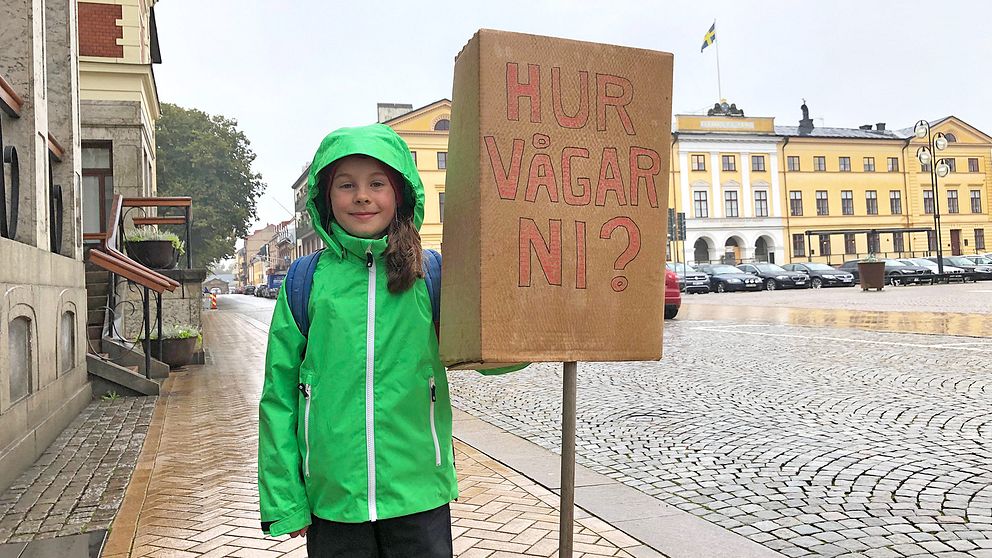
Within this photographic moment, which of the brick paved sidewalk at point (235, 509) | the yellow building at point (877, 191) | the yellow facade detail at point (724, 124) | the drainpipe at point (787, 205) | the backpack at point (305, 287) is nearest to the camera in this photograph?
the backpack at point (305, 287)

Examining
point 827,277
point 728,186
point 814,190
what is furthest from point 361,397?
point 814,190

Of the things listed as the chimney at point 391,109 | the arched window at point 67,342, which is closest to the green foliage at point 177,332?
the arched window at point 67,342

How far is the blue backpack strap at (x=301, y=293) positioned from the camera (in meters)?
2.04

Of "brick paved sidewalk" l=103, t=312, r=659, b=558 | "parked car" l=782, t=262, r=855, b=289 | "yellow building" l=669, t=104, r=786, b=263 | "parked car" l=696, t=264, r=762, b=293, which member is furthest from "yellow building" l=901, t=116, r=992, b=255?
"brick paved sidewalk" l=103, t=312, r=659, b=558

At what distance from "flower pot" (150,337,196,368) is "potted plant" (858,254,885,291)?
950 inches

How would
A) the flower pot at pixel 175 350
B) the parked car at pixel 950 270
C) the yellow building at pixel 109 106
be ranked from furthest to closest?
the parked car at pixel 950 270 → the yellow building at pixel 109 106 → the flower pot at pixel 175 350

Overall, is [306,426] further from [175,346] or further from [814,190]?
[814,190]

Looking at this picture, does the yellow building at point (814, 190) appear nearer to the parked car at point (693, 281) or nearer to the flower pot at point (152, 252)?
Result: the parked car at point (693, 281)

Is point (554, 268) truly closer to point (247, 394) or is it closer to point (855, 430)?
point (855, 430)

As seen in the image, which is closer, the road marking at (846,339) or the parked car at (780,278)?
the road marking at (846,339)

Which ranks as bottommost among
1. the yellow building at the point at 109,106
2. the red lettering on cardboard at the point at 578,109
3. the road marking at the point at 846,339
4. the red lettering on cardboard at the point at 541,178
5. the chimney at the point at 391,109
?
the road marking at the point at 846,339

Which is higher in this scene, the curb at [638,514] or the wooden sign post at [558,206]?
the wooden sign post at [558,206]

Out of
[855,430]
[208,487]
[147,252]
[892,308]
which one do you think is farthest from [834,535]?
[892,308]

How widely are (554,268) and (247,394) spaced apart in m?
7.37
